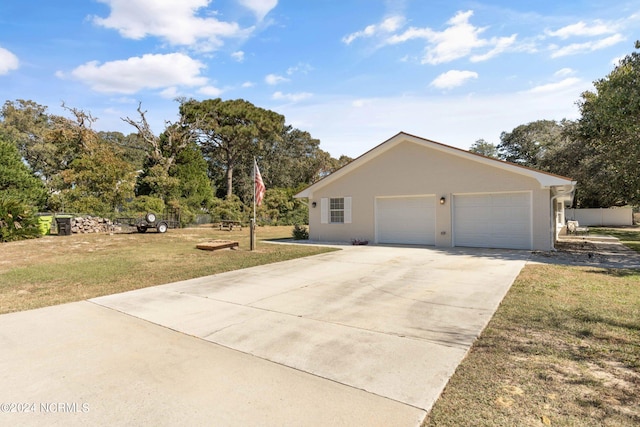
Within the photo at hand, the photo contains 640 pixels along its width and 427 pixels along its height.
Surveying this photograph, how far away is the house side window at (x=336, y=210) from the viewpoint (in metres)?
15.1

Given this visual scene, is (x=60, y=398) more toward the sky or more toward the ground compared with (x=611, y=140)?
more toward the ground

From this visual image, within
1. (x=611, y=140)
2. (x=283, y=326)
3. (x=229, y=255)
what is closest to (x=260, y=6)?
(x=229, y=255)

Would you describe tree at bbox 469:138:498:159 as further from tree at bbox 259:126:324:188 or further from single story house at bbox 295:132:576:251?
single story house at bbox 295:132:576:251

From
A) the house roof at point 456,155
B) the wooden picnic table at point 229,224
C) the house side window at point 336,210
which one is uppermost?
the house roof at point 456,155

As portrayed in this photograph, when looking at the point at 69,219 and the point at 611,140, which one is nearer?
the point at 611,140

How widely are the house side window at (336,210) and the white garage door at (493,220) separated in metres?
4.79

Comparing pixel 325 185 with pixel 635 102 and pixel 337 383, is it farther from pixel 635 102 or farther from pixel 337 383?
pixel 337 383

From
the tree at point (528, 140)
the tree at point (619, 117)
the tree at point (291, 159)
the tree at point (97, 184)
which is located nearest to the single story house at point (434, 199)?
the tree at point (619, 117)

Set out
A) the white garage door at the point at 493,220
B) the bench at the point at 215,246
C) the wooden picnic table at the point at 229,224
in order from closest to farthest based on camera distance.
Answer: the white garage door at the point at 493,220, the bench at the point at 215,246, the wooden picnic table at the point at 229,224

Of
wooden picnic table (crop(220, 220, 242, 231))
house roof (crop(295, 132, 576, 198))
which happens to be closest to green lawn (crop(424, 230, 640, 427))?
house roof (crop(295, 132, 576, 198))

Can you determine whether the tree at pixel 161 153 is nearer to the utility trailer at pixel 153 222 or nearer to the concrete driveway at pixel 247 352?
the utility trailer at pixel 153 222

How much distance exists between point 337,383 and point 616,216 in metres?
36.9

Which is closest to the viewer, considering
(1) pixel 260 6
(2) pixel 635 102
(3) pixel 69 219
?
(2) pixel 635 102

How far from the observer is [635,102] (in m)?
9.16
